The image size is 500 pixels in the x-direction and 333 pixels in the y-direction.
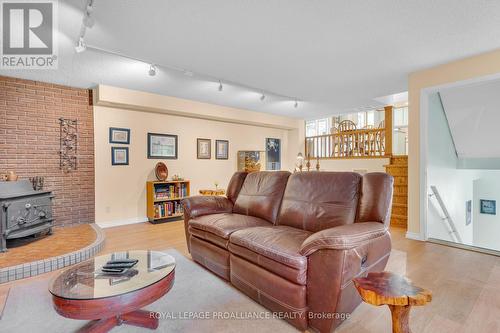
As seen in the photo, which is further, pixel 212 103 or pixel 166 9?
pixel 212 103

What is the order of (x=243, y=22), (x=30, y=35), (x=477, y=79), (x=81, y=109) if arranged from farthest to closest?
(x=81, y=109), (x=477, y=79), (x=30, y=35), (x=243, y=22)

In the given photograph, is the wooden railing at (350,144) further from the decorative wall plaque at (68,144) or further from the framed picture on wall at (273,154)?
the decorative wall plaque at (68,144)

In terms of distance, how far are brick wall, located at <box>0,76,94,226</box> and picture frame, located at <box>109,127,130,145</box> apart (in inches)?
12.1

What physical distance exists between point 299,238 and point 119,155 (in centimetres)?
392

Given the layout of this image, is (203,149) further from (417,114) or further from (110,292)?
(110,292)

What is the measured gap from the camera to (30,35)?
8.68ft

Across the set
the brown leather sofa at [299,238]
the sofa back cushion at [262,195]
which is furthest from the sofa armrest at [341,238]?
the sofa back cushion at [262,195]

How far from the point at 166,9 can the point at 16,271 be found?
2.87 metres

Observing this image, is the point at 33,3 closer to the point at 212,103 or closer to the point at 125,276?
the point at 125,276

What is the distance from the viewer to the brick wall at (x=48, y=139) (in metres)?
3.73

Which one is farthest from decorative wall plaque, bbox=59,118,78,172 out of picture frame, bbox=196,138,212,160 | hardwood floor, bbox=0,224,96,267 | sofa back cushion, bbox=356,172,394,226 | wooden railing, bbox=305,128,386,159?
wooden railing, bbox=305,128,386,159

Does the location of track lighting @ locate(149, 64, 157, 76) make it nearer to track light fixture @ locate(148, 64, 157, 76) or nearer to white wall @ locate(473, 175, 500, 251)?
track light fixture @ locate(148, 64, 157, 76)

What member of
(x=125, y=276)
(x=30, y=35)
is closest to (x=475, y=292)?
(x=125, y=276)

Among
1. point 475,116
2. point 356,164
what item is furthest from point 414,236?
point 356,164
